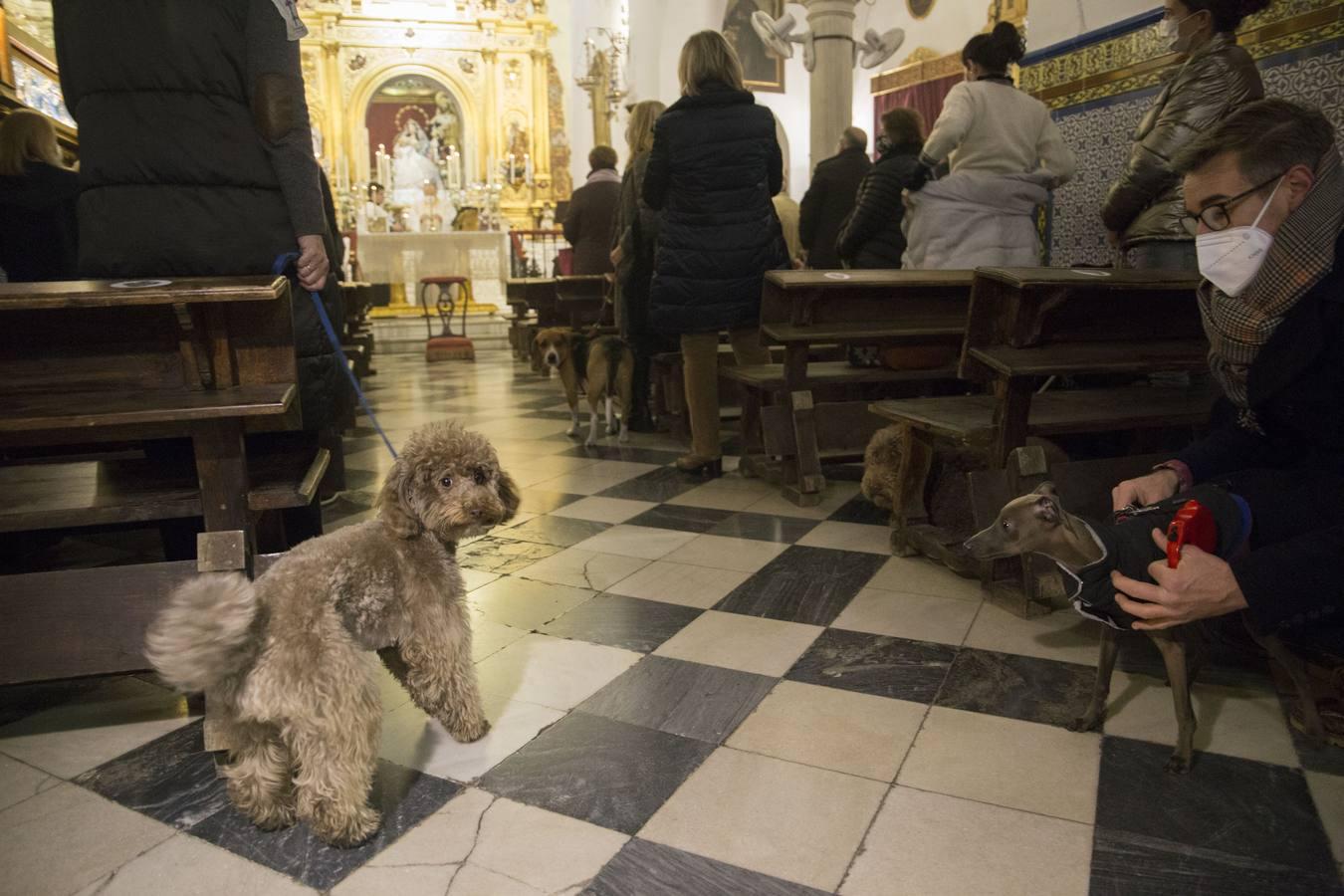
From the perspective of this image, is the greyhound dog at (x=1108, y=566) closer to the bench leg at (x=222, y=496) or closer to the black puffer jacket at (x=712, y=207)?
the bench leg at (x=222, y=496)

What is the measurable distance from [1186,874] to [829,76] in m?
7.02

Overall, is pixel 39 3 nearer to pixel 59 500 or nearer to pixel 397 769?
pixel 59 500

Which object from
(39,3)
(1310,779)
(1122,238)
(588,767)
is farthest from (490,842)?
(39,3)

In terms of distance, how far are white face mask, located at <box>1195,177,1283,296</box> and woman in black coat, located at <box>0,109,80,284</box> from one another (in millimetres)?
3742

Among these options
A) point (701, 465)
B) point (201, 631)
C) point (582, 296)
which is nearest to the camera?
point (201, 631)

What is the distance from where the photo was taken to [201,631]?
4.58ft

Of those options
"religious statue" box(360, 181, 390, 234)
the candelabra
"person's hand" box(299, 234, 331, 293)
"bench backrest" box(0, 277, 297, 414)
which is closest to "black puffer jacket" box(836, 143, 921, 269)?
"person's hand" box(299, 234, 331, 293)

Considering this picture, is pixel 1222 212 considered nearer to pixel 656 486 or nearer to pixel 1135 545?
pixel 1135 545

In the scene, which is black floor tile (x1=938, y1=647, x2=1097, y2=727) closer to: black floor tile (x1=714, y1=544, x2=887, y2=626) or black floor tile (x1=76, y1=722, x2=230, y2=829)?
black floor tile (x1=714, y1=544, x2=887, y2=626)

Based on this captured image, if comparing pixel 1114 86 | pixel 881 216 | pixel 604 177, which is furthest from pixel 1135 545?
pixel 604 177

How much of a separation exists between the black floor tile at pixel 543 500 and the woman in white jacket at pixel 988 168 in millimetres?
1932

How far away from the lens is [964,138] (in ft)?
12.5

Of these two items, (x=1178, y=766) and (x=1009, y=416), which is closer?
(x=1178, y=766)

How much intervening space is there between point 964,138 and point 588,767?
3.10 m
